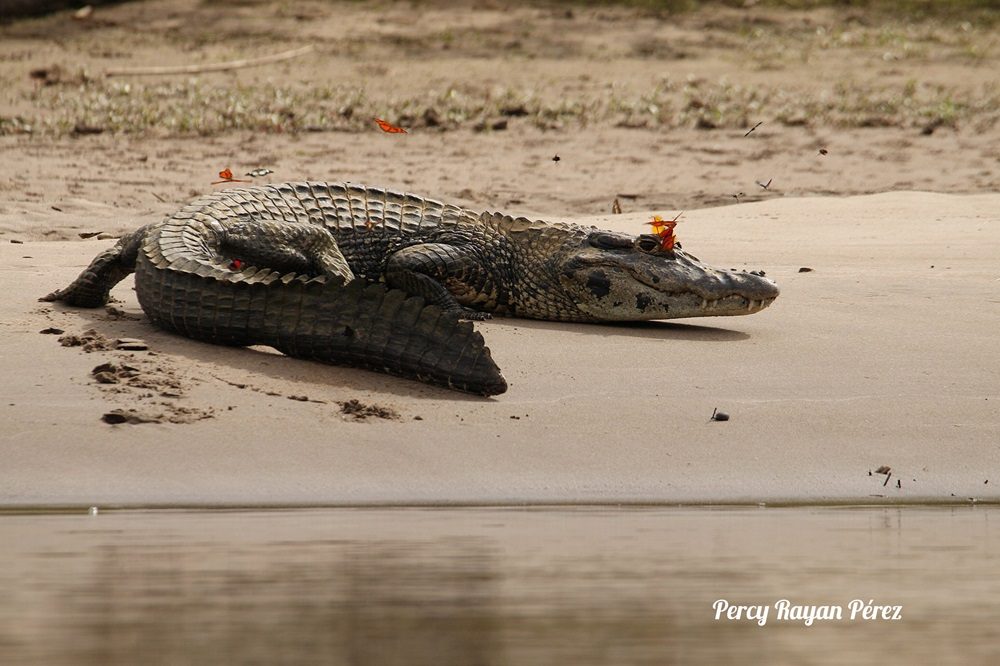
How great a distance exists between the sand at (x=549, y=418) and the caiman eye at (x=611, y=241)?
14.5 inches

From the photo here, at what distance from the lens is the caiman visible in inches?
227

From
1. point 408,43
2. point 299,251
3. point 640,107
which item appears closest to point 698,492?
point 299,251

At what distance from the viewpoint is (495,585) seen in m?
3.65

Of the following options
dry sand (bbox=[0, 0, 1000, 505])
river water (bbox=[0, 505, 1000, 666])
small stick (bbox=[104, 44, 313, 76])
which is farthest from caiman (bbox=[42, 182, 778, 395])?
small stick (bbox=[104, 44, 313, 76])

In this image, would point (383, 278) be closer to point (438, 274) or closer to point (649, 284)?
point (438, 274)

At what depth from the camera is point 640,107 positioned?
13438mm

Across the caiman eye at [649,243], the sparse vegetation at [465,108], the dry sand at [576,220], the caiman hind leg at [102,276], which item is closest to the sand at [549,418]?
the dry sand at [576,220]

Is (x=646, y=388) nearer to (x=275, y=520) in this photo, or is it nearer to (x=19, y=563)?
(x=275, y=520)

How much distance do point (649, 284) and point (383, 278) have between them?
3.69 feet

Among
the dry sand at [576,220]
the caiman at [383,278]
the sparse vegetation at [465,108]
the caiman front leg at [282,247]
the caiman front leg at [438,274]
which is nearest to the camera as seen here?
the dry sand at [576,220]

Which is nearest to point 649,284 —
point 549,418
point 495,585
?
point 549,418

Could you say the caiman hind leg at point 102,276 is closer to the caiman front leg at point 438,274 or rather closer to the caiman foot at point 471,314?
the caiman front leg at point 438,274

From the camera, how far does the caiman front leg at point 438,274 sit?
686 centimetres

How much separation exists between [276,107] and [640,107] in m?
2.93
